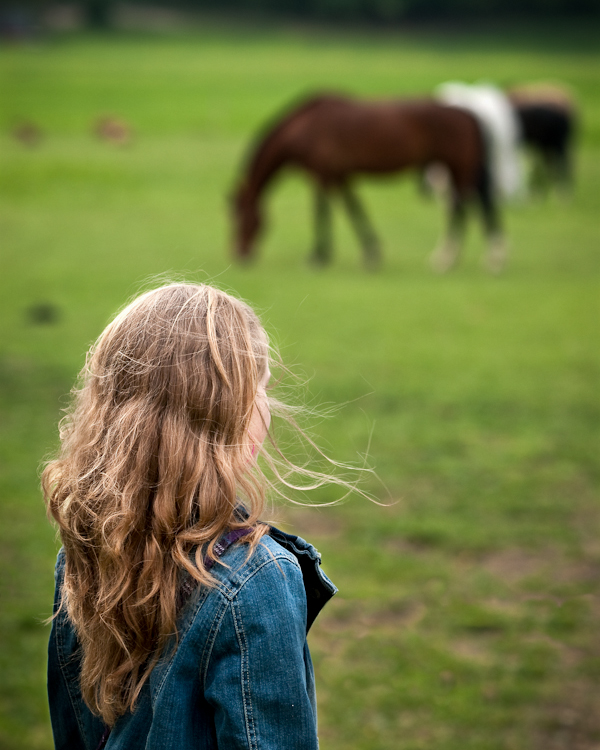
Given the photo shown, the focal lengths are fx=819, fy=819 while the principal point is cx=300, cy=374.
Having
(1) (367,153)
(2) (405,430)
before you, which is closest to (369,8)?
(1) (367,153)

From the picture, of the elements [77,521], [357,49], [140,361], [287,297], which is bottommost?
[287,297]

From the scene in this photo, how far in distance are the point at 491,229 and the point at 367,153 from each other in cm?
175

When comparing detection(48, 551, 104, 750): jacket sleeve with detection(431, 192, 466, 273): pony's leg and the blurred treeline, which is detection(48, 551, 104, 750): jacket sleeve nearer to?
detection(431, 192, 466, 273): pony's leg

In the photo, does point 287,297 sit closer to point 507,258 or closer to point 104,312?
point 104,312

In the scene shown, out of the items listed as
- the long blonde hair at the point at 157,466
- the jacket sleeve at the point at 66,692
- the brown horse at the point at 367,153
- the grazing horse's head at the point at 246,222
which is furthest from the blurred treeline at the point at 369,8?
the jacket sleeve at the point at 66,692

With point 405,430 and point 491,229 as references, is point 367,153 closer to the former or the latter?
point 491,229

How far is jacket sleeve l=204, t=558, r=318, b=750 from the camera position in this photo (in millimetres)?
997

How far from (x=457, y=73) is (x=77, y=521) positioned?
2819 centimetres

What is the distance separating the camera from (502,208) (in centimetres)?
1455

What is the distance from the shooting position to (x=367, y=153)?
992cm

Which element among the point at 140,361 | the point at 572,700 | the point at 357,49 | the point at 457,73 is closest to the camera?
the point at 140,361

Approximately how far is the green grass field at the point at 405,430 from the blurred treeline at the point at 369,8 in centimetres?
1512

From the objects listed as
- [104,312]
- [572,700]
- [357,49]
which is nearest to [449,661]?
[572,700]

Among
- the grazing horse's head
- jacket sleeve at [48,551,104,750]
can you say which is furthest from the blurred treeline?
jacket sleeve at [48,551,104,750]
